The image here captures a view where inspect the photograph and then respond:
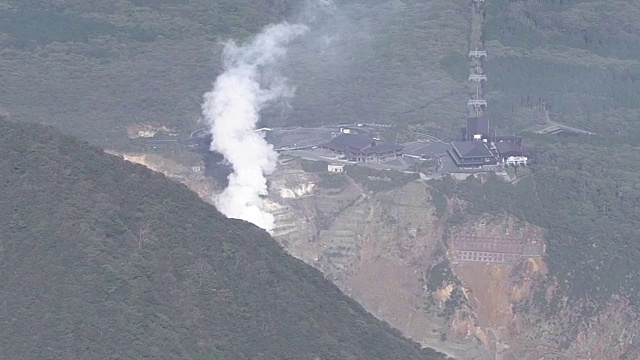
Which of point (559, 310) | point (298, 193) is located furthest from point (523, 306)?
point (298, 193)

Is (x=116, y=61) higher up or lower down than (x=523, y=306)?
higher up

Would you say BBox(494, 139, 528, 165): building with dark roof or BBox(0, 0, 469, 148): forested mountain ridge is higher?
BBox(0, 0, 469, 148): forested mountain ridge

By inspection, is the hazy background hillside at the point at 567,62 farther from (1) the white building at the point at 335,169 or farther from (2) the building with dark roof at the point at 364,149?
(1) the white building at the point at 335,169

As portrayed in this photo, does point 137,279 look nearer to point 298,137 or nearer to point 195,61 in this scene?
point 298,137

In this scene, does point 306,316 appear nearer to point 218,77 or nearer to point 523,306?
point 523,306

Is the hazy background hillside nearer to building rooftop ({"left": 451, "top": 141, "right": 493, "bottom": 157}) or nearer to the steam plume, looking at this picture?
building rooftop ({"left": 451, "top": 141, "right": 493, "bottom": 157})

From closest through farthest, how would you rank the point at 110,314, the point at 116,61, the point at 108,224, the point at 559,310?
the point at 110,314
the point at 108,224
the point at 559,310
the point at 116,61

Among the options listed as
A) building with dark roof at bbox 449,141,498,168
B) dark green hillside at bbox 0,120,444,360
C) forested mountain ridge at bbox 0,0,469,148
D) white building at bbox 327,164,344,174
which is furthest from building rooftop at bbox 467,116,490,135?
dark green hillside at bbox 0,120,444,360
